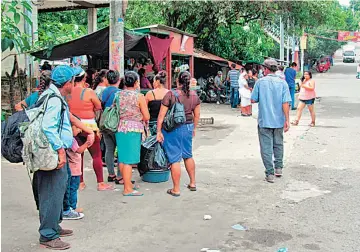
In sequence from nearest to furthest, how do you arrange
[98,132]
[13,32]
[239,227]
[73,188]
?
[13,32] < [239,227] < [73,188] < [98,132]

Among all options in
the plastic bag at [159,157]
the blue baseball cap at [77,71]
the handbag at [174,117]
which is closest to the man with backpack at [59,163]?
the blue baseball cap at [77,71]

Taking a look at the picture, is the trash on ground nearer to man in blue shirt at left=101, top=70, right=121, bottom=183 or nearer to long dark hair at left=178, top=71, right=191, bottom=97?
long dark hair at left=178, top=71, right=191, bottom=97

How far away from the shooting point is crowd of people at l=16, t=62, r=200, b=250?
4305 millimetres

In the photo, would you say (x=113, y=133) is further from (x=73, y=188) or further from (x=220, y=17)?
(x=220, y=17)

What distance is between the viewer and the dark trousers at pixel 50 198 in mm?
4258

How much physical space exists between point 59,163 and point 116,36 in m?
4.65

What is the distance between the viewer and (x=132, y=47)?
9.80 metres

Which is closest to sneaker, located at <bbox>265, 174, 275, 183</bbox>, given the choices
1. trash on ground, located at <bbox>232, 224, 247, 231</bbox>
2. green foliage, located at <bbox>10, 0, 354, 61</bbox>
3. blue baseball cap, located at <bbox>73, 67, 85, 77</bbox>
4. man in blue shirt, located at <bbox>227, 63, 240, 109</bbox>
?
trash on ground, located at <bbox>232, 224, 247, 231</bbox>

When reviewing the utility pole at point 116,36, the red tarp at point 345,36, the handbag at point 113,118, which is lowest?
the handbag at point 113,118

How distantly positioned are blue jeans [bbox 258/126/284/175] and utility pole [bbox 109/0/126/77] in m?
2.86

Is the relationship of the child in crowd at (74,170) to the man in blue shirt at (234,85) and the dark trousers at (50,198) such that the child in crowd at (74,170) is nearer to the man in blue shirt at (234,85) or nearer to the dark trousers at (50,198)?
the dark trousers at (50,198)

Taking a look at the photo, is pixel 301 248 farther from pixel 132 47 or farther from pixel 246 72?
pixel 246 72

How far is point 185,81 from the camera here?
618cm

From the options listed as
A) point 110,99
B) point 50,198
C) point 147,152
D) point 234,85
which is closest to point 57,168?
point 50,198
